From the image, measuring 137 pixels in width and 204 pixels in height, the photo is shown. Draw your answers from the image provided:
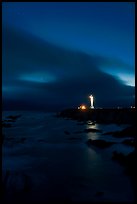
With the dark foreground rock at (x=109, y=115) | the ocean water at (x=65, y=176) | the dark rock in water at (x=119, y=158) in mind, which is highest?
the dark foreground rock at (x=109, y=115)

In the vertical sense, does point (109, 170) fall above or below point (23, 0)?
below

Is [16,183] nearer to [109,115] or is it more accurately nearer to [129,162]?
[129,162]

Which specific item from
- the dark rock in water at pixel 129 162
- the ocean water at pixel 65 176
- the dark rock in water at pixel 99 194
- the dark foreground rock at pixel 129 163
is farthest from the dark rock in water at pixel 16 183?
the dark rock in water at pixel 129 162

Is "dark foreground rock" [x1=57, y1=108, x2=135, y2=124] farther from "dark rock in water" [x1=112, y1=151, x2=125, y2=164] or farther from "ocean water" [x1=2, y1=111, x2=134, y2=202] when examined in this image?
"dark rock in water" [x1=112, y1=151, x2=125, y2=164]

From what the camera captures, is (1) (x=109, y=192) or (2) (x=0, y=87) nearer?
(2) (x=0, y=87)

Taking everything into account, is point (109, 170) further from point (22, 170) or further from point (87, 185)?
point (22, 170)

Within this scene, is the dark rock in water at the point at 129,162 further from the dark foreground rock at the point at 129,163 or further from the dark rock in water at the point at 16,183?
the dark rock in water at the point at 16,183

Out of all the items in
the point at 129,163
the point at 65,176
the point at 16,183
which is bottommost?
the point at 65,176

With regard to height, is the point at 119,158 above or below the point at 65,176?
above

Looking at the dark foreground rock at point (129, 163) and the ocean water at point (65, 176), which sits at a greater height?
the dark foreground rock at point (129, 163)

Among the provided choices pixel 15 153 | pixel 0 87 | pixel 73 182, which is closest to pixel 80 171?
pixel 73 182

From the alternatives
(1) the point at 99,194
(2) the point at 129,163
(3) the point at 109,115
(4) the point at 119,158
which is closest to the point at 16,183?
(1) the point at 99,194
